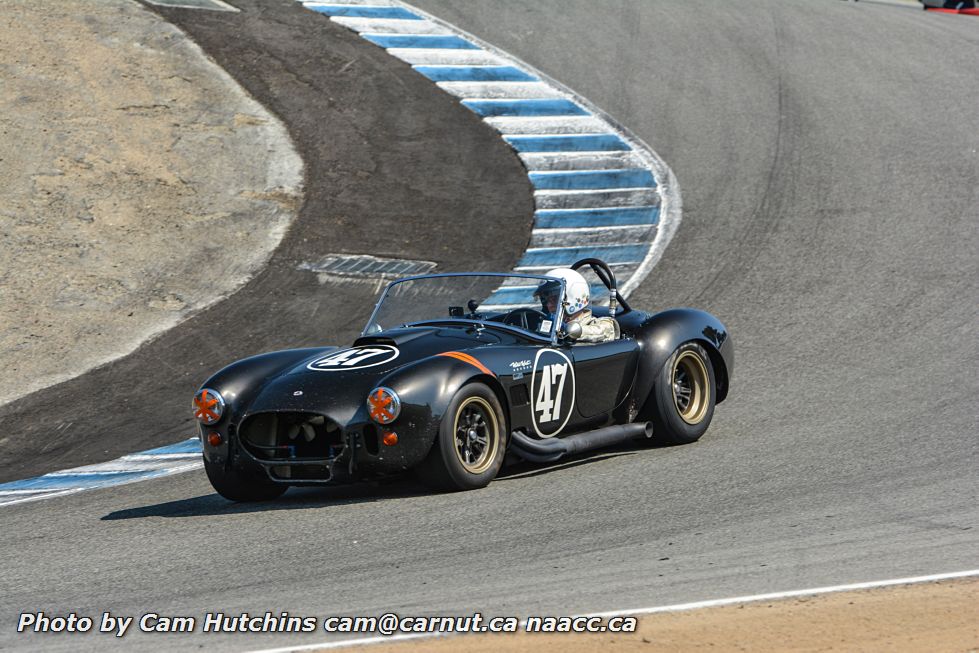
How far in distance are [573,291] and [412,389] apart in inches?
67.7

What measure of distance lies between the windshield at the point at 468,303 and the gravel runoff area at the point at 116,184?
4261 millimetres

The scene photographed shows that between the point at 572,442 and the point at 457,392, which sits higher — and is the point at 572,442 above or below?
below

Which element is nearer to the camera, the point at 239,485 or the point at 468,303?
the point at 239,485

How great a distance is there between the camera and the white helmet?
25.8ft

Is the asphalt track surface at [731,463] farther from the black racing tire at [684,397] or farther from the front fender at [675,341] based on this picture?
the front fender at [675,341]

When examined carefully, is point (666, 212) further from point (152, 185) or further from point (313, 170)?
point (152, 185)

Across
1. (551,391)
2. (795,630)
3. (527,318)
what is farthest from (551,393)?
(795,630)

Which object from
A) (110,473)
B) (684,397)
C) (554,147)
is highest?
(684,397)

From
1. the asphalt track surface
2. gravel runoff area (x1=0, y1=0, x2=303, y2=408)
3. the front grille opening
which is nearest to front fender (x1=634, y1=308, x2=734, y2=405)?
the asphalt track surface

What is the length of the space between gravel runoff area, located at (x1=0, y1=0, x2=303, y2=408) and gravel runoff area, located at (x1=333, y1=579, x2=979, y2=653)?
7.70 m

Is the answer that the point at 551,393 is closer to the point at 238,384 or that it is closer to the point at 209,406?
the point at 238,384

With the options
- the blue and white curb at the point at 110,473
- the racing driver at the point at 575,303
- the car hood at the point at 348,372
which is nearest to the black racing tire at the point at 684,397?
the racing driver at the point at 575,303

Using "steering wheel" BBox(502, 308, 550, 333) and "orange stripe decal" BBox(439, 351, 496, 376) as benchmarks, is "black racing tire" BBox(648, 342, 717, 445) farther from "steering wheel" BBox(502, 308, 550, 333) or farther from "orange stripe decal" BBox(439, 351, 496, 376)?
"orange stripe decal" BBox(439, 351, 496, 376)

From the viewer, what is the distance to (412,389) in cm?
656
